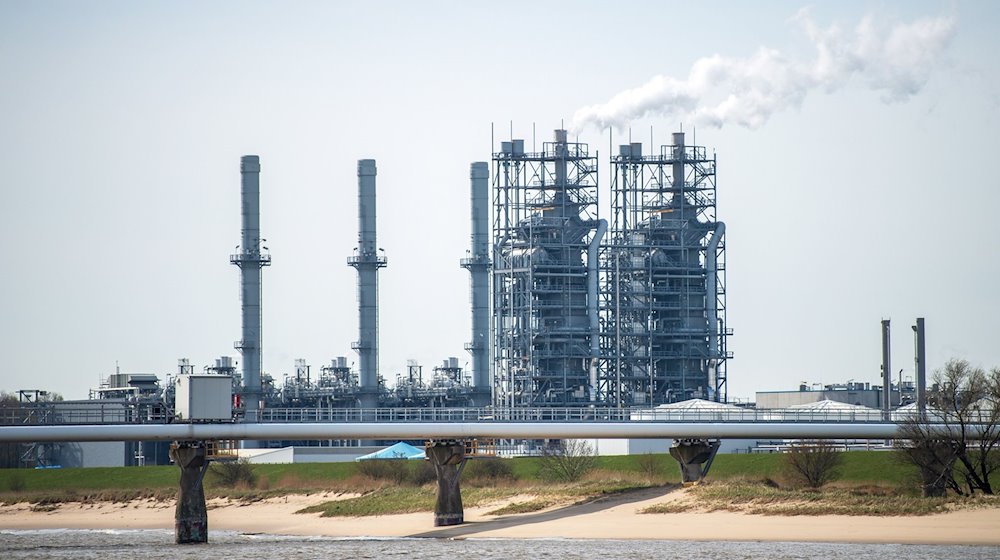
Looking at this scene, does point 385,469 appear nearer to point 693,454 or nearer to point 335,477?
point 335,477

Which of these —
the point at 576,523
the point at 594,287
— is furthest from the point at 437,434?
the point at 594,287

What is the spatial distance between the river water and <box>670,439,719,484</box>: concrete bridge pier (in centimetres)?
886

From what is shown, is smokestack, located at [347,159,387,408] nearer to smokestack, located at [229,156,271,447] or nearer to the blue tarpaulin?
smokestack, located at [229,156,271,447]

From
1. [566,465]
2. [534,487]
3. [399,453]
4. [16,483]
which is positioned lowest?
[16,483]

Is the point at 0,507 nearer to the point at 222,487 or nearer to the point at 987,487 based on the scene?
the point at 222,487

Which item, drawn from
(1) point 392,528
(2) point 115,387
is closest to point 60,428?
(1) point 392,528

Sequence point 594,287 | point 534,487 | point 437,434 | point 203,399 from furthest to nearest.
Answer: point 594,287 → point 534,487 → point 437,434 → point 203,399

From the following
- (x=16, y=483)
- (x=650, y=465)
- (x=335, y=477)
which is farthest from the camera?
(x=16, y=483)

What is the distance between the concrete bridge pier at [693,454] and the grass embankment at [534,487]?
94 cm

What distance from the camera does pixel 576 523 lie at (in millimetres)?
67562

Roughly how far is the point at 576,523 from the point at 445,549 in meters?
8.31

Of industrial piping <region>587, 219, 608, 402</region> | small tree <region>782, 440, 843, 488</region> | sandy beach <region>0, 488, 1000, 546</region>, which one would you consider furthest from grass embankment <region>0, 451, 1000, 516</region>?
industrial piping <region>587, 219, 608, 402</region>

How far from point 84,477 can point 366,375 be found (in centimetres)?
2429

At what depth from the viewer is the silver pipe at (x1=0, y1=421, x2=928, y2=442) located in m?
64.0
